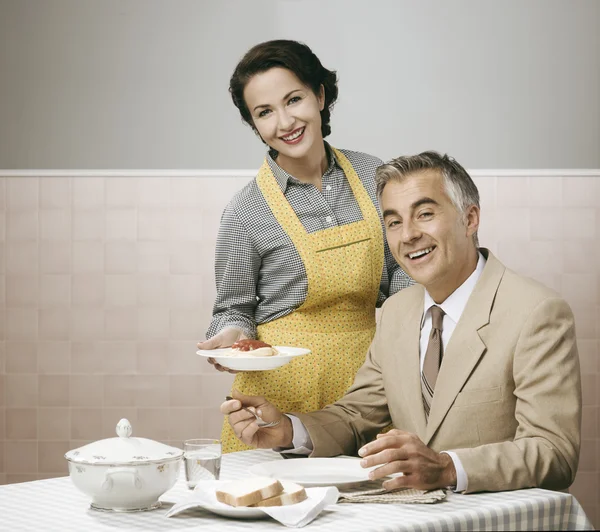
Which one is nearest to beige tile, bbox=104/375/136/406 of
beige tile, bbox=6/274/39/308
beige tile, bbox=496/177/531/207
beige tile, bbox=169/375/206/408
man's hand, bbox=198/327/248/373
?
beige tile, bbox=169/375/206/408

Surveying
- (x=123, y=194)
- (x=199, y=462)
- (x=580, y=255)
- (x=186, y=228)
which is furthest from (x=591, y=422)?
(x=199, y=462)

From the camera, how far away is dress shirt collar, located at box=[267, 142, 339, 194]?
2.90 meters

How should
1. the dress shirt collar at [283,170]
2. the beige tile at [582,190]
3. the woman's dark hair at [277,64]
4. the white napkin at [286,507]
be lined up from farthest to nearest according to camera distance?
the beige tile at [582,190]
the dress shirt collar at [283,170]
the woman's dark hair at [277,64]
the white napkin at [286,507]

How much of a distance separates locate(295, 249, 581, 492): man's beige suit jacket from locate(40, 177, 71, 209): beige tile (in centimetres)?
244

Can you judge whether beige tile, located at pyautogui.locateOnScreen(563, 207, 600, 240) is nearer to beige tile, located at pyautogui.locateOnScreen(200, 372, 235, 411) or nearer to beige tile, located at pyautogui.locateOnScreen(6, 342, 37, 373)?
beige tile, located at pyautogui.locateOnScreen(200, 372, 235, 411)

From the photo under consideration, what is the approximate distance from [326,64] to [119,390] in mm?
1929

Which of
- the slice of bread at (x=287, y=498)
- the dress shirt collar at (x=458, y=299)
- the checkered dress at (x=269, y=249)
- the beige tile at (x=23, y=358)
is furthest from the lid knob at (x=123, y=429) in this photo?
the beige tile at (x=23, y=358)

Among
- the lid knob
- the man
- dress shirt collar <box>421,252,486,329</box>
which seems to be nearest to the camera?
the lid knob

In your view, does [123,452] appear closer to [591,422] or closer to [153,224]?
[153,224]

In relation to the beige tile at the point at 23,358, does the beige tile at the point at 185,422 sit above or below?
below

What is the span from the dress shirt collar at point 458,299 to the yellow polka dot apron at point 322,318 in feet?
1.95

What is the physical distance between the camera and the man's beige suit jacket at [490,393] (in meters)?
1.83

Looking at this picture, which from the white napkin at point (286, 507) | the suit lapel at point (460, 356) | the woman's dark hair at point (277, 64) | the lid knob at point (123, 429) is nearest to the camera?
the white napkin at point (286, 507)

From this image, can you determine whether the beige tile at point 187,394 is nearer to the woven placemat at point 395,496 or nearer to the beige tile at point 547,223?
the beige tile at point 547,223
